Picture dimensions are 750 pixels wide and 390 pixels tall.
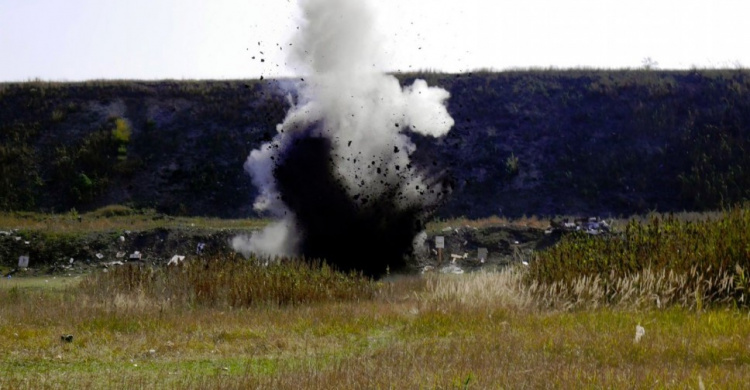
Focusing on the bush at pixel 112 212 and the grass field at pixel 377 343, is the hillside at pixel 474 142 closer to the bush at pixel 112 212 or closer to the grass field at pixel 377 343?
the bush at pixel 112 212

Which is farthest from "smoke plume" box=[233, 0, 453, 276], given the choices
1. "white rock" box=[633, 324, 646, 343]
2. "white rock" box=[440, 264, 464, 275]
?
"white rock" box=[633, 324, 646, 343]

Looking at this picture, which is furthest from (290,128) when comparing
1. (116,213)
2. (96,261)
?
(116,213)

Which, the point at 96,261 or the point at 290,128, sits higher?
the point at 290,128

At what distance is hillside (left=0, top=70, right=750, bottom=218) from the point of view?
42156 millimetres

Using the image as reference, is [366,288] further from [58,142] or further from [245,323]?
[58,142]

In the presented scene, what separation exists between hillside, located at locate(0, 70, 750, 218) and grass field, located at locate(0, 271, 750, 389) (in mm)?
26112

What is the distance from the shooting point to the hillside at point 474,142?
4216 centimetres

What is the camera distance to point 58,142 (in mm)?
48438

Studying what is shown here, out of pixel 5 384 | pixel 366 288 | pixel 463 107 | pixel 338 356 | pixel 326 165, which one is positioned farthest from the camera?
pixel 463 107

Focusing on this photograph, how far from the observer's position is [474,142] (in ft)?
156

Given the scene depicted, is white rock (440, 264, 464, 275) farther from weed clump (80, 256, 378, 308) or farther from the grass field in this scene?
the grass field

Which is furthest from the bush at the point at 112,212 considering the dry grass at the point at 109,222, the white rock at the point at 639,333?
the white rock at the point at 639,333

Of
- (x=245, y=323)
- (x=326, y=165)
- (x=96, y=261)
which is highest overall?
(x=326, y=165)

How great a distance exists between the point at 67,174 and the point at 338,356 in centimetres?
3887
